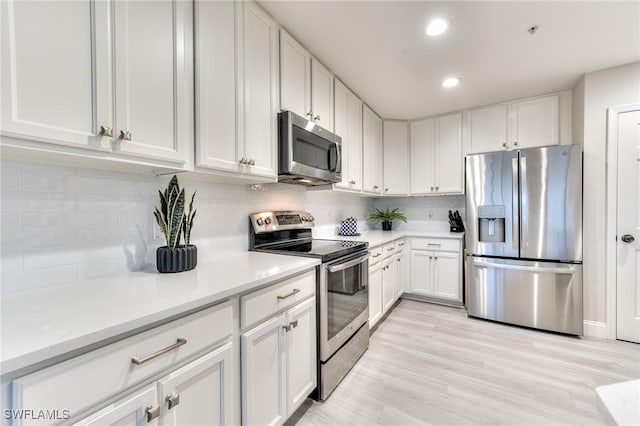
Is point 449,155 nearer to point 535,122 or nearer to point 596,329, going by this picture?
point 535,122

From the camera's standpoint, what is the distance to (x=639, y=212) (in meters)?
2.30

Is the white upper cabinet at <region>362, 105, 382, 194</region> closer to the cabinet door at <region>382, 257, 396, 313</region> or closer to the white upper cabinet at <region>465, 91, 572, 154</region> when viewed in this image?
the cabinet door at <region>382, 257, 396, 313</region>

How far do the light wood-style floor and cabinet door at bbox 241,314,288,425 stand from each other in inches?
14.6

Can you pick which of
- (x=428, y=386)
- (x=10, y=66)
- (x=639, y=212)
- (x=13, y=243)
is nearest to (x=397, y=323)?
(x=428, y=386)

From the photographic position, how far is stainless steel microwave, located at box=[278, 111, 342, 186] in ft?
5.84

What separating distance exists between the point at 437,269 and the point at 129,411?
127 inches

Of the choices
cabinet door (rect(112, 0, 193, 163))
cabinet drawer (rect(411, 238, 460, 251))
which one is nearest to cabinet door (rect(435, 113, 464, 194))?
cabinet drawer (rect(411, 238, 460, 251))

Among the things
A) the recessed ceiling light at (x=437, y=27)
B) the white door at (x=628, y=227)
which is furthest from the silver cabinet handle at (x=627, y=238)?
the recessed ceiling light at (x=437, y=27)

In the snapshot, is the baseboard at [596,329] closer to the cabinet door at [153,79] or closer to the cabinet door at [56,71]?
the cabinet door at [153,79]

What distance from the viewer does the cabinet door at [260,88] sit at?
5.09 ft

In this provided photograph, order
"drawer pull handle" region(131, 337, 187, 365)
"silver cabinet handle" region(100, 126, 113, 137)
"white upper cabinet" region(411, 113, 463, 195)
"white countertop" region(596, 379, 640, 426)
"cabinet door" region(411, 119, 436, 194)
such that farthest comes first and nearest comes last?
"cabinet door" region(411, 119, 436, 194), "white upper cabinet" region(411, 113, 463, 195), "silver cabinet handle" region(100, 126, 113, 137), "drawer pull handle" region(131, 337, 187, 365), "white countertop" region(596, 379, 640, 426)

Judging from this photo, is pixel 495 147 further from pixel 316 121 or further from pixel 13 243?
pixel 13 243

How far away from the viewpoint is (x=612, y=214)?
2402mm

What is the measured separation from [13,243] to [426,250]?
11.4ft
